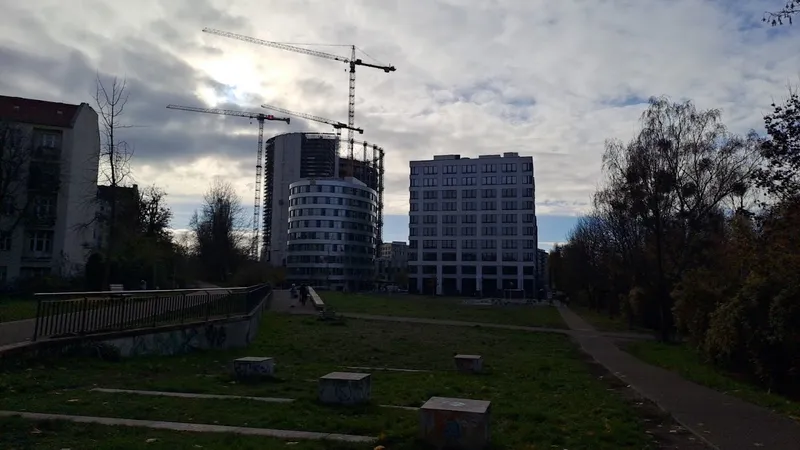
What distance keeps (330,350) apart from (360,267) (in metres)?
133

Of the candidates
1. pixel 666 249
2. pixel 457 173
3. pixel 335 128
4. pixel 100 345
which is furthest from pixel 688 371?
pixel 335 128

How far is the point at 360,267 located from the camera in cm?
15250

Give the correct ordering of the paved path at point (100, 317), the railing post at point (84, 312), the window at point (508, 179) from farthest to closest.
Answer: the window at point (508, 179)
the railing post at point (84, 312)
the paved path at point (100, 317)

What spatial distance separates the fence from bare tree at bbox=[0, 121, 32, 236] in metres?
31.1

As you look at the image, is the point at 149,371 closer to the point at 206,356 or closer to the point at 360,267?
the point at 206,356

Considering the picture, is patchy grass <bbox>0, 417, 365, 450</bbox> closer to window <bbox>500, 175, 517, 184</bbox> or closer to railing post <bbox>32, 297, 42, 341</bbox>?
railing post <bbox>32, 297, 42, 341</bbox>

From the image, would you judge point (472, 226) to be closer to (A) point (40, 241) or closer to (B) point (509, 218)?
(B) point (509, 218)

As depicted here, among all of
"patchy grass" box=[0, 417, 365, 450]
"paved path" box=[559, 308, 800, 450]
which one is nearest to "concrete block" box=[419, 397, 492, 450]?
"patchy grass" box=[0, 417, 365, 450]

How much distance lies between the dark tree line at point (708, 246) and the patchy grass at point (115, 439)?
35.4 feet

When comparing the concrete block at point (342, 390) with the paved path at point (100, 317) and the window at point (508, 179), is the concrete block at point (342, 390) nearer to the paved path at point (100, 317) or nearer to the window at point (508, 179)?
the paved path at point (100, 317)

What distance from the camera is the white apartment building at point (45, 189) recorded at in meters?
46.9

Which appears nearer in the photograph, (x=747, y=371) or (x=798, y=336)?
(x=798, y=336)

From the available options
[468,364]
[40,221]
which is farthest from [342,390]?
[40,221]

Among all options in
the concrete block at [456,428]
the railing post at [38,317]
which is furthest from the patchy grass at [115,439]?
the railing post at [38,317]
